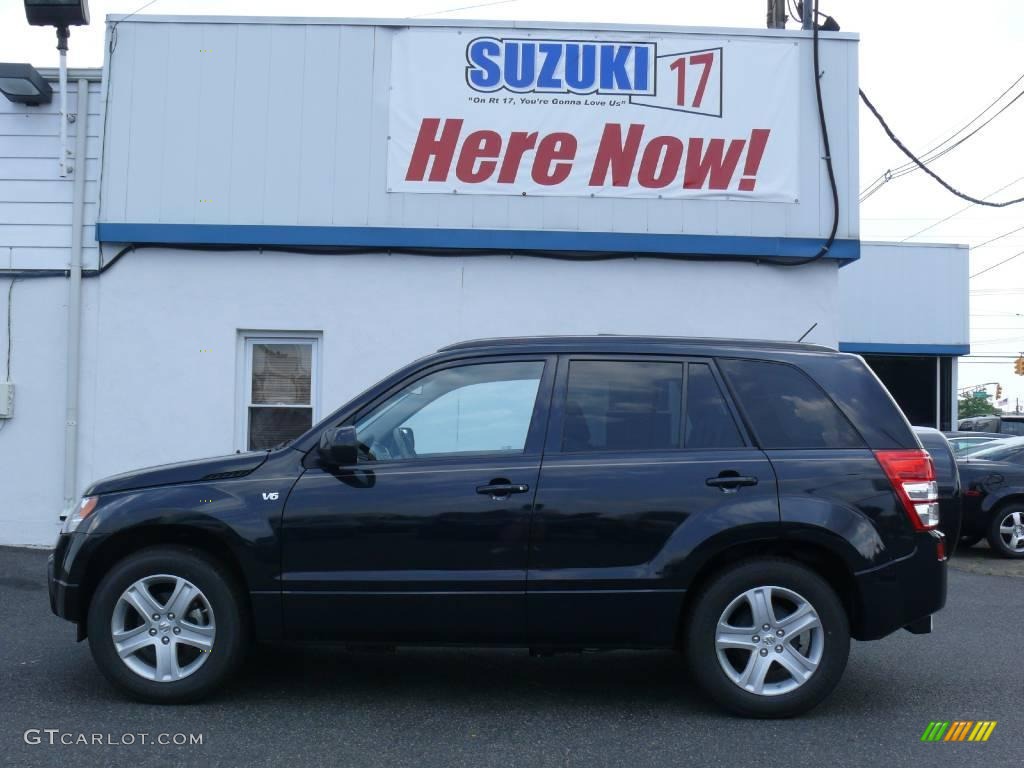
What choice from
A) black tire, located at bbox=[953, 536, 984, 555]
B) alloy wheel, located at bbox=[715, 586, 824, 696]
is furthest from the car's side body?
black tire, located at bbox=[953, 536, 984, 555]

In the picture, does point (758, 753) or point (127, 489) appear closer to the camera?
point (758, 753)

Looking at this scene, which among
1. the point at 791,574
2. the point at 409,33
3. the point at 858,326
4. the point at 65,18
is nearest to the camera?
the point at 791,574

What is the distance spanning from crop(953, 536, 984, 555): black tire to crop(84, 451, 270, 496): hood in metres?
9.05

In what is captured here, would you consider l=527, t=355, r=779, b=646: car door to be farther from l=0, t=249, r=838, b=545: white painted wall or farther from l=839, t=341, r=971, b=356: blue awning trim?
l=839, t=341, r=971, b=356: blue awning trim

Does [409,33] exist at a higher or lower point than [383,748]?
higher

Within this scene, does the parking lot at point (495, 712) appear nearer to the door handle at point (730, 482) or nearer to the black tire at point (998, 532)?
the door handle at point (730, 482)

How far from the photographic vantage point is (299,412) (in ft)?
34.0

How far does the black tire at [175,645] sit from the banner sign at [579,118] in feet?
19.4

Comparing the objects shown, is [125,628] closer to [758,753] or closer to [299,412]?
[758,753]

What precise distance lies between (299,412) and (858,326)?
63.2ft

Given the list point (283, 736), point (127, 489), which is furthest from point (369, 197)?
point (283, 736)

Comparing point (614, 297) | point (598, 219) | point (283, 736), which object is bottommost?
point (283, 736)

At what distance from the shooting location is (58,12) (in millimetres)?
9805

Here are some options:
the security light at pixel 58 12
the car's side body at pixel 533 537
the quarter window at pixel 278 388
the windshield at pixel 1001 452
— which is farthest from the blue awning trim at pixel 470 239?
the car's side body at pixel 533 537
